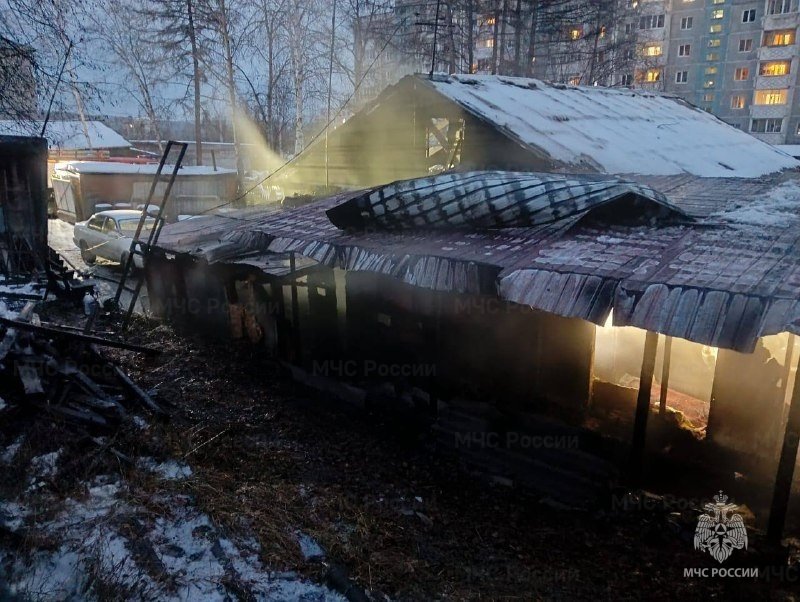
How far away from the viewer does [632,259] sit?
5070mm

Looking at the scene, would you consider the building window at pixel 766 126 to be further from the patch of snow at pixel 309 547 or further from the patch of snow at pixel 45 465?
the patch of snow at pixel 45 465

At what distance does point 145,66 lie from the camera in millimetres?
30672

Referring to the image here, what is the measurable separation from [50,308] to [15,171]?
12.8 ft

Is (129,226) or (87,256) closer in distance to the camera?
(129,226)

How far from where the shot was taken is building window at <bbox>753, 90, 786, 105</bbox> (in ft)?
140

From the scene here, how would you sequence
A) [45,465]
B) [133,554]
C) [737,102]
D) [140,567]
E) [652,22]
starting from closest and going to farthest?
[140,567]
[133,554]
[45,465]
[737,102]
[652,22]

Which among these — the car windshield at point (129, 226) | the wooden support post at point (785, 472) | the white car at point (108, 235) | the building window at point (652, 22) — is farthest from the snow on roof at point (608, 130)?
the building window at point (652, 22)

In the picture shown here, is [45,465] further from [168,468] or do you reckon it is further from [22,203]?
[22,203]

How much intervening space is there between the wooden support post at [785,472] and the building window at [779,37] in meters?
50.5

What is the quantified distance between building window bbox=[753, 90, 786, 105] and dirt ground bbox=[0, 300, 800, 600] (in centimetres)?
4966

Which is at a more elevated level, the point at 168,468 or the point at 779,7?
the point at 779,7

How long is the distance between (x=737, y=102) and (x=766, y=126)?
11.1 feet

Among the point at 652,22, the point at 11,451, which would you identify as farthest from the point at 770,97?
the point at 11,451

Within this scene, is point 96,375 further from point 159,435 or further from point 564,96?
point 564,96
